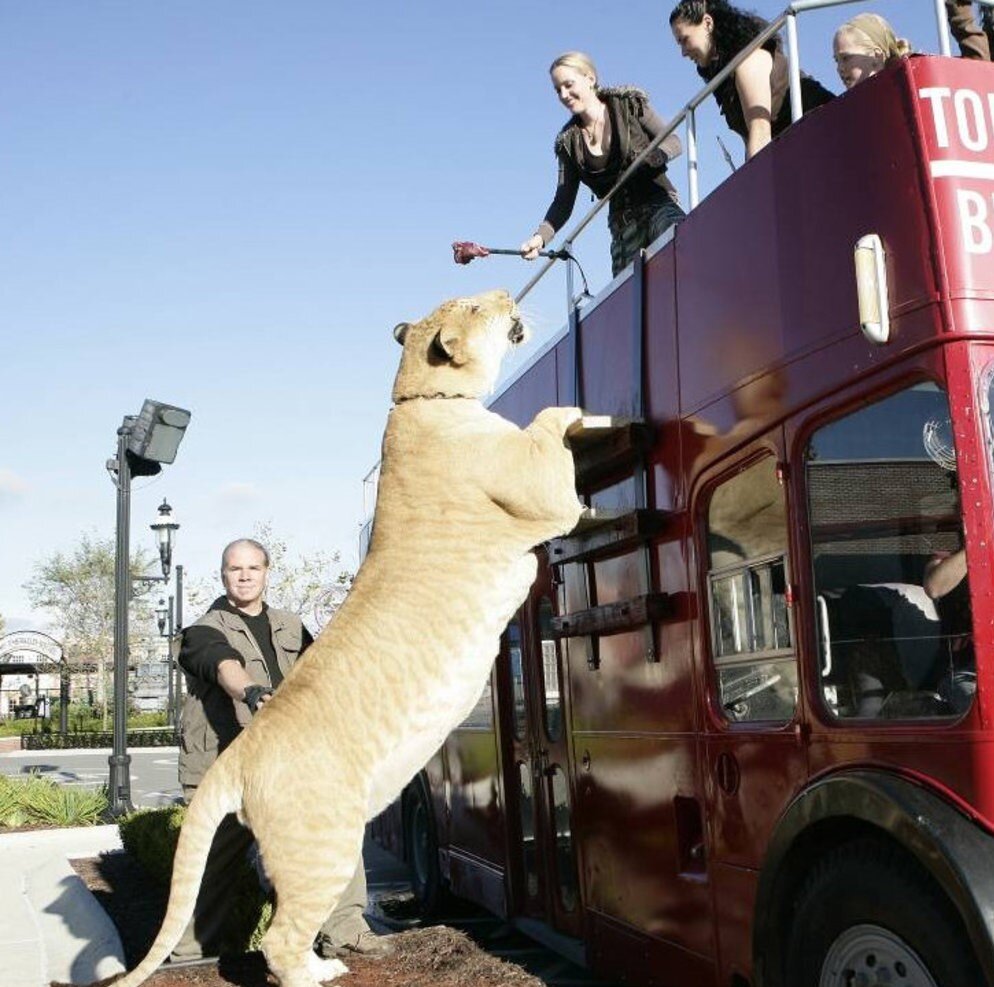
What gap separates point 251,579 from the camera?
19.3 feet

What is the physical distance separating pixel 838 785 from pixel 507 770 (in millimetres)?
3832

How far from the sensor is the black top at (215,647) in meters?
5.50

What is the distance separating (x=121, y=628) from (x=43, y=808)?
1.99 m

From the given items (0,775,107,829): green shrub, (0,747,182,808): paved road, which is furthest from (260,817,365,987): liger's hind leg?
(0,747,182,808): paved road

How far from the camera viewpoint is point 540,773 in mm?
6398

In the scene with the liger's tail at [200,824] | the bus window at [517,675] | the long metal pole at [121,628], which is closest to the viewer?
the liger's tail at [200,824]

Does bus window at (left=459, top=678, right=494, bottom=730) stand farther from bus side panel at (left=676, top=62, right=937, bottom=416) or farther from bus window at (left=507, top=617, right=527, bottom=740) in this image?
bus side panel at (left=676, top=62, right=937, bottom=416)

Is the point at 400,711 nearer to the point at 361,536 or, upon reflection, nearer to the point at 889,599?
the point at 889,599

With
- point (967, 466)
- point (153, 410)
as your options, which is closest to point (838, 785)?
point (967, 466)

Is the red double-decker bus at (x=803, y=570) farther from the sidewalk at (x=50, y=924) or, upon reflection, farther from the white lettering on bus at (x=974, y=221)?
the sidewalk at (x=50, y=924)

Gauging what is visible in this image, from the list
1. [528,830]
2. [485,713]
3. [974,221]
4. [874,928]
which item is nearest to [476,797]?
[485,713]

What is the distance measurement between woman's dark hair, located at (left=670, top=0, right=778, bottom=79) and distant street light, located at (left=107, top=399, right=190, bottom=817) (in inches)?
284

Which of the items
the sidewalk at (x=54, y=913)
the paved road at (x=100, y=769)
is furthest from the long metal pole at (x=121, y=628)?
the paved road at (x=100, y=769)

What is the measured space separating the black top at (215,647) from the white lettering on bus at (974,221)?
11.4ft
